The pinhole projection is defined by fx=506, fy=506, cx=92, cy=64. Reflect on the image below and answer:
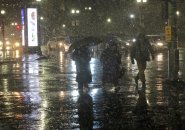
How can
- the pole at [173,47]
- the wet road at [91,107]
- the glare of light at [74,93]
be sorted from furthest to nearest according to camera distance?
the pole at [173,47]
the glare of light at [74,93]
the wet road at [91,107]

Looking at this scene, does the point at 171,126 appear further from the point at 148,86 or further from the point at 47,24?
the point at 47,24

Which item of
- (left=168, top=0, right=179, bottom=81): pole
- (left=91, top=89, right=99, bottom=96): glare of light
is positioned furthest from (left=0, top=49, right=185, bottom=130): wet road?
(left=168, top=0, right=179, bottom=81): pole

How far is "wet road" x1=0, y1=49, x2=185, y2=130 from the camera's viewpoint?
35.6ft

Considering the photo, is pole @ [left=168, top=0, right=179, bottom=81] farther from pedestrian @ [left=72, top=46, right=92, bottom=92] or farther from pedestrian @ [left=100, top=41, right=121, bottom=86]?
pedestrian @ [left=72, top=46, right=92, bottom=92]

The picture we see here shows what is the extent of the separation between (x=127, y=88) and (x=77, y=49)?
2.33m

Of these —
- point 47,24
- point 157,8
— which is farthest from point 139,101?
point 47,24

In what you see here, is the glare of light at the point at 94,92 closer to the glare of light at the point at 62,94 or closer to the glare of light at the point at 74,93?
the glare of light at the point at 74,93

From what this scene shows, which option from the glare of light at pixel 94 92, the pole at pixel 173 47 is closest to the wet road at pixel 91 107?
the glare of light at pixel 94 92

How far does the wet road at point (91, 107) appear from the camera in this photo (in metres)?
10.8

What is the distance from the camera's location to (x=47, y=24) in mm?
105188

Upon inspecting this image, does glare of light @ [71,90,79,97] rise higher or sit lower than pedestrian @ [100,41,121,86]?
lower

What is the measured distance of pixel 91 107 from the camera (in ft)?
44.1

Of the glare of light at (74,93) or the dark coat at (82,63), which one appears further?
the dark coat at (82,63)

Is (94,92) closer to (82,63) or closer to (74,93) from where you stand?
(74,93)
